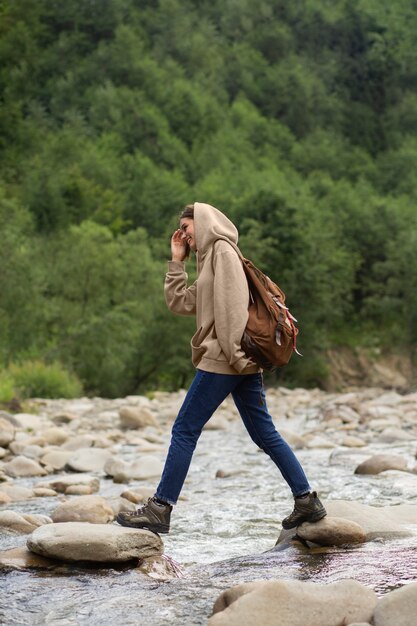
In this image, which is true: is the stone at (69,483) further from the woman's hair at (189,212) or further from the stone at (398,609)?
the stone at (398,609)

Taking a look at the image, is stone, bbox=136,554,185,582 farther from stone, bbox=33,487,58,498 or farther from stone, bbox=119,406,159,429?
stone, bbox=119,406,159,429

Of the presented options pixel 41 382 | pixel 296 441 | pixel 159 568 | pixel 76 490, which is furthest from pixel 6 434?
pixel 41 382

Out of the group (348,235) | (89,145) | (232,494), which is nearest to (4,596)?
(232,494)

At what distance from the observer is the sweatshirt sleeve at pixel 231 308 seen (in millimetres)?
4918

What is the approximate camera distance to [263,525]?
261 inches

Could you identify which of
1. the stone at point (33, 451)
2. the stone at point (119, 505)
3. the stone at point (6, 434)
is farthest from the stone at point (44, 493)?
the stone at point (6, 434)

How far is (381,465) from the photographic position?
29.1 ft

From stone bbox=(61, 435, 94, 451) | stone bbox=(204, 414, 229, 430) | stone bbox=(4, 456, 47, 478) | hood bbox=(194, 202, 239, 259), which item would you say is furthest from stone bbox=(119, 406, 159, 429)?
hood bbox=(194, 202, 239, 259)

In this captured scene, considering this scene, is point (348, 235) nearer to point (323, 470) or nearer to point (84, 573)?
point (323, 470)

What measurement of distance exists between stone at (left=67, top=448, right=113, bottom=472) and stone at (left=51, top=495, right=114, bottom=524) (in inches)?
141

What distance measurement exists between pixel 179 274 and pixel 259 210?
37.1 meters

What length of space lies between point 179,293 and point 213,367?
1.95ft

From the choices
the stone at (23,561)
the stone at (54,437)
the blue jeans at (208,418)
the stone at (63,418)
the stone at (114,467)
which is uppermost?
the blue jeans at (208,418)

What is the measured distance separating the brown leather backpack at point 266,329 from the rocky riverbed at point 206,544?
42.6 inches
